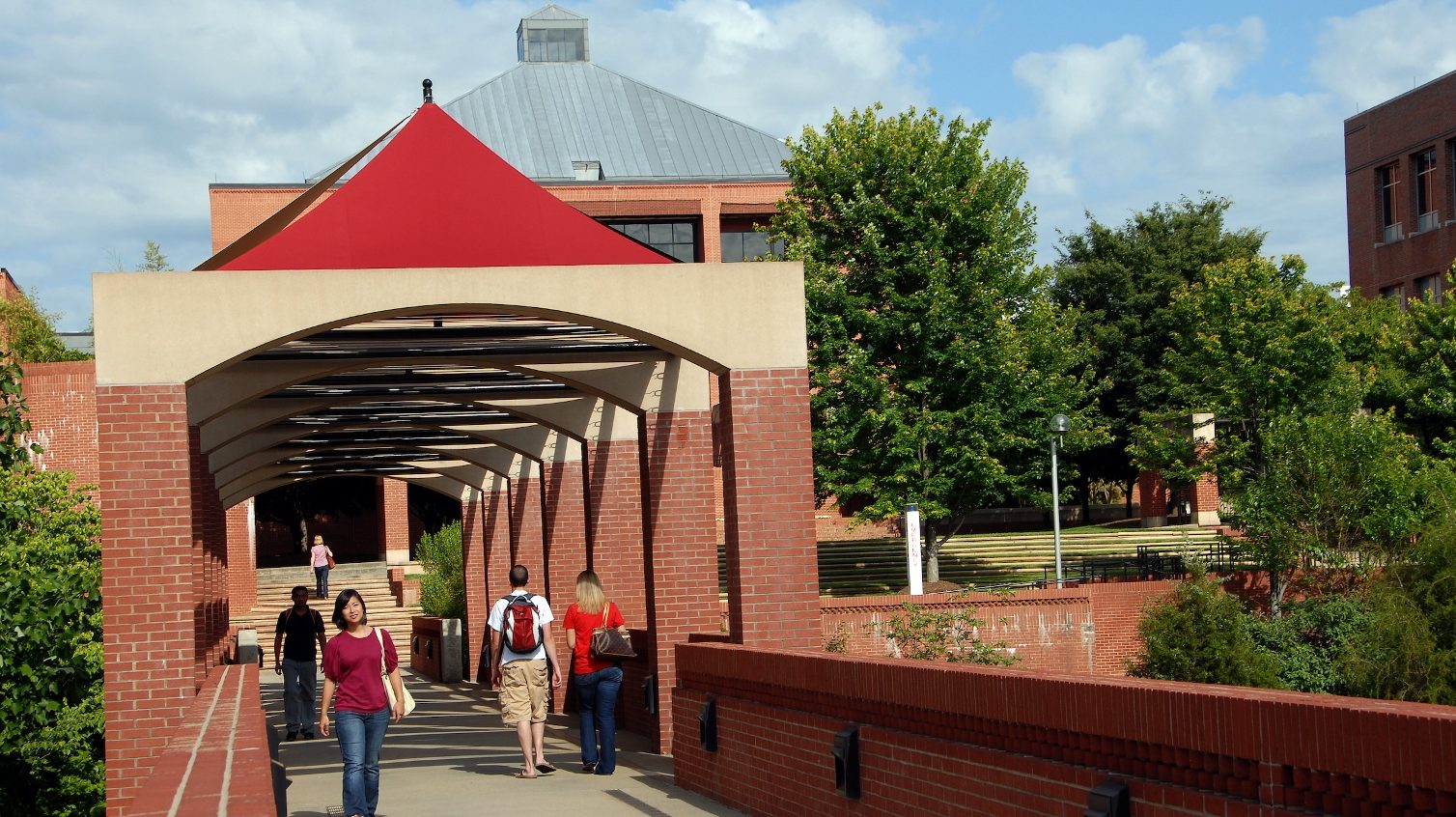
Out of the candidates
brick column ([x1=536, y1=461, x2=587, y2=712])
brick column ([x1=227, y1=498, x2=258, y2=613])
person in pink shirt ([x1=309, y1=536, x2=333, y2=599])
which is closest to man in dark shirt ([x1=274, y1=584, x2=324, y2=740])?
brick column ([x1=536, y1=461, x2=587, y2=712])

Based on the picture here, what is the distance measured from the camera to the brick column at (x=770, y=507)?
12.2 metres

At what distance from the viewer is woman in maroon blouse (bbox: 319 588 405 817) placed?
33.2ft

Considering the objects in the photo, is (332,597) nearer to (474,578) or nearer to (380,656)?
(474,578)

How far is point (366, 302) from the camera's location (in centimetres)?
1166

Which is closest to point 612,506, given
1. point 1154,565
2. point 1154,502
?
point 1154,565

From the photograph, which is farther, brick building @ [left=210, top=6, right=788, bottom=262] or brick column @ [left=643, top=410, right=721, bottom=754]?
brick building @ [left=210, top=6, right=788, bottom=262]

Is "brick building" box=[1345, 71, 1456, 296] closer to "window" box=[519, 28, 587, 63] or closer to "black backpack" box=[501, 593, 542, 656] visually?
"window" box=[519, 28, 587, 63]

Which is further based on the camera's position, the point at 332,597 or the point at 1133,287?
the point at 1133,287

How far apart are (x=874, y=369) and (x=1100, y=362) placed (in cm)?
2169

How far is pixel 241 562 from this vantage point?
4388 cm

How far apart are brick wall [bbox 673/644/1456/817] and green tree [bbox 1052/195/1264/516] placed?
4410 centimetres

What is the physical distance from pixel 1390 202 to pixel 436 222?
47.8m

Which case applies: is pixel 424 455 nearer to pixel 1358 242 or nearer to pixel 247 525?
pixel 247 525

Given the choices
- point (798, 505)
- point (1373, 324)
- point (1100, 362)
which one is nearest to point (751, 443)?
point (798, 505)
